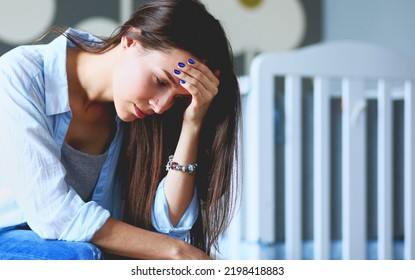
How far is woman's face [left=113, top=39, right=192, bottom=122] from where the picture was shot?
0.72m

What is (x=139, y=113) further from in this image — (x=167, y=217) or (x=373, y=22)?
(x=373, y=22)

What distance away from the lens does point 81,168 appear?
2.63ft

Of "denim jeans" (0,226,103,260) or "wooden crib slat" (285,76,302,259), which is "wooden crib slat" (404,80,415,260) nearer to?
"wooden crib slat" (285,76,302,259)

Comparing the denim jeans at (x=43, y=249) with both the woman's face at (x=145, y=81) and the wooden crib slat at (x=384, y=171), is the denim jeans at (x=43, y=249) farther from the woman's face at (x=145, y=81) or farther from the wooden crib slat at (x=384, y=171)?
the wooden crib slat at (x=384, y=171)

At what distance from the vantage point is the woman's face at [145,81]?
72 centimetres

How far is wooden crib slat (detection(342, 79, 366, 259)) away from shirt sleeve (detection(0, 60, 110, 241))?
74cm

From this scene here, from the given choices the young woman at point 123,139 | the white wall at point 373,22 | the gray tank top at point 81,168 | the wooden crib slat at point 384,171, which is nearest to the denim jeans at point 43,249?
the young woman at point 123,139

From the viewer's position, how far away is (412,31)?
1665 millimetres

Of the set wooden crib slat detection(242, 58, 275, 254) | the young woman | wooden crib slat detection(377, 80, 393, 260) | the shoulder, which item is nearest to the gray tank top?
the young woman

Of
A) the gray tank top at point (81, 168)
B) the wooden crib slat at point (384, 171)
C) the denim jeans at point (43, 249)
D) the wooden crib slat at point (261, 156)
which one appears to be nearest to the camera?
the denim jeans at point (43, 249)

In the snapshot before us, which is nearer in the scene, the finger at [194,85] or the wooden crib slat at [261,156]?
the finger at [194,85]

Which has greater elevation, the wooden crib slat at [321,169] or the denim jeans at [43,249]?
the denim jeans at [43,249]

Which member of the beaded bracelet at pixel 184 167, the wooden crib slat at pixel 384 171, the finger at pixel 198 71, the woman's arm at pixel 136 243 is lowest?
the wooden crib slat at pixel 384 171

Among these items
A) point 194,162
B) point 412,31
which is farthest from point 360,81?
point 194,162
